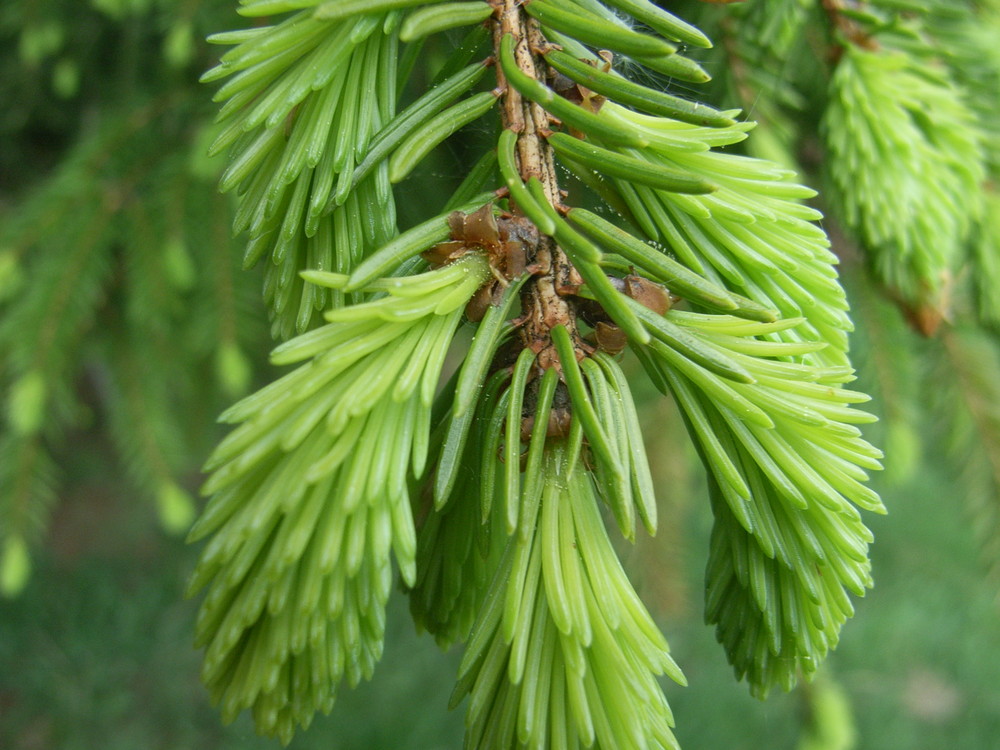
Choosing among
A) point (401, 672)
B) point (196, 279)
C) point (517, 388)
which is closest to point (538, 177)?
point (517, 388)

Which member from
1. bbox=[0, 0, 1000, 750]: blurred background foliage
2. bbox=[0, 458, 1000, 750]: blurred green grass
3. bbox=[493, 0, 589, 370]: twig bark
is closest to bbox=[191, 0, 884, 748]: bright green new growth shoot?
bbox=[493, 0, 589, 370]: twig bark

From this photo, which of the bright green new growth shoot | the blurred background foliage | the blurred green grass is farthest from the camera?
the blurred green grass

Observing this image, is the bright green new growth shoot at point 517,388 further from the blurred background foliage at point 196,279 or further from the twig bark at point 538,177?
the blurred background foliage at point 196,279

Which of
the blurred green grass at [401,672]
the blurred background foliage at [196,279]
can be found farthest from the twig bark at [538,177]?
the blurred green grass at [401,672]

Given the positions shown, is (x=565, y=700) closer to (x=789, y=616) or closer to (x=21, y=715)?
(x=789, y=616)

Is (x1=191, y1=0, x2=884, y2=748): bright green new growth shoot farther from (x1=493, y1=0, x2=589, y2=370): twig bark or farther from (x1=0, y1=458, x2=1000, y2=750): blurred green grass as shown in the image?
(x1=0, y1=458, x2=1000, y2=750): blurred green grass
